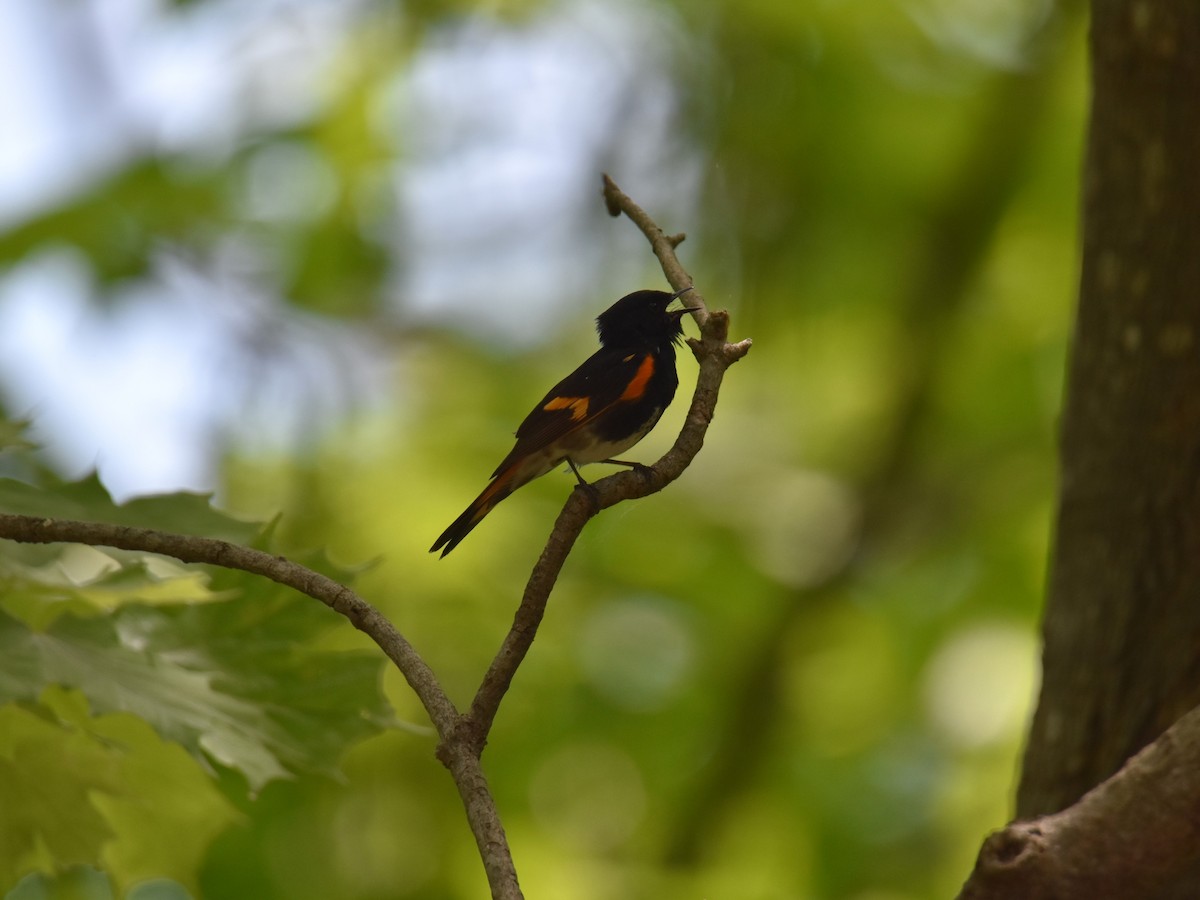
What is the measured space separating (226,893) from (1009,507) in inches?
139

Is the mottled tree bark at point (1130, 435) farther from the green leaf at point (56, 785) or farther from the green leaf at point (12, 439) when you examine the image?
the green leaf at point (12, 439)

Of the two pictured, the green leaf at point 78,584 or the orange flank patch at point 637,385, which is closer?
the green leaf at point 78,584

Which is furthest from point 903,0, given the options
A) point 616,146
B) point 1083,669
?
point 1083,669

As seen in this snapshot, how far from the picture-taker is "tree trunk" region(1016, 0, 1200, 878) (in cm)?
264

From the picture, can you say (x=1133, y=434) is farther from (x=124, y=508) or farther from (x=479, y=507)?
(x=124, y=508)

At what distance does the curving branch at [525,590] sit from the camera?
1.58 metres

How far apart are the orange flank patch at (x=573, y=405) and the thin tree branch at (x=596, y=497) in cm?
75

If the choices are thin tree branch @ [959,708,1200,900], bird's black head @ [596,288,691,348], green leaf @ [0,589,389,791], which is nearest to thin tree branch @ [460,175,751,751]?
green leaf @ [0,589,389,791]

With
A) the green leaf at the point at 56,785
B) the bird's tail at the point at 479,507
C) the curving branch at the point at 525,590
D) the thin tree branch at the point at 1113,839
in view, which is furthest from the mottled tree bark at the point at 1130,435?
the green leaf at the point at 56,785

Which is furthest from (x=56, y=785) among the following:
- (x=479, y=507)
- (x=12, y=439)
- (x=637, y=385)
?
(x=637, y=385)

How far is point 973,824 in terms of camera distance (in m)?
5.16

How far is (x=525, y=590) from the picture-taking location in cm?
154

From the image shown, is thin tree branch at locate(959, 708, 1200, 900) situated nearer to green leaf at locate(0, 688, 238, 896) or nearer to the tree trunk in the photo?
the tree trunk

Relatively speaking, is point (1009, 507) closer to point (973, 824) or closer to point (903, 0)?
point (973, 824)
